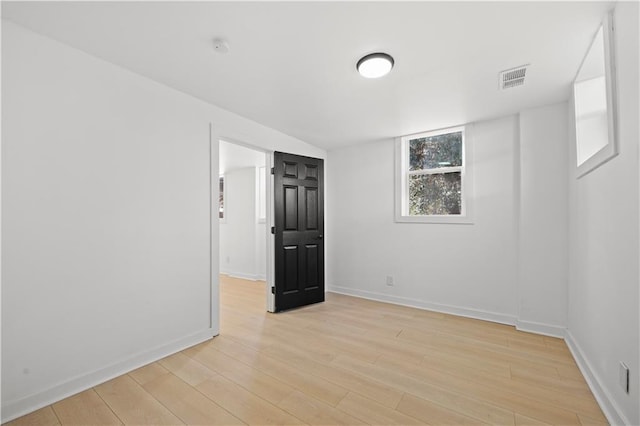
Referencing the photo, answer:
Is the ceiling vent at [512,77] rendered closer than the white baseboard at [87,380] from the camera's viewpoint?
No

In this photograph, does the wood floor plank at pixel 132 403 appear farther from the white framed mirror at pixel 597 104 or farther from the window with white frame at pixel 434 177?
the window with white frame at pixel 434 177

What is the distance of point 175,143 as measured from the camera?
251cm

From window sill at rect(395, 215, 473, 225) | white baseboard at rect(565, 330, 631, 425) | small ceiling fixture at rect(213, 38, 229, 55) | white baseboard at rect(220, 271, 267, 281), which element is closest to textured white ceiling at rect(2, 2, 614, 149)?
small ceiling fixture at rect(213, 38, 229, 55)

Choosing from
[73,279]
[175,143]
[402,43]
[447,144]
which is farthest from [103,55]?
[447,144]

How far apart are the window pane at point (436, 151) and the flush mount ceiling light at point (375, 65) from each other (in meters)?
1.90

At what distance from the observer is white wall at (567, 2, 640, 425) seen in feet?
4.57

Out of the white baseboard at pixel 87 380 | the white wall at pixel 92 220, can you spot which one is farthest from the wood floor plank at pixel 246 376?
the white wall at pixel 92 220

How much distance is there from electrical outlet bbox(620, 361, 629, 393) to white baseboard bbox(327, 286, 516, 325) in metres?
1.70

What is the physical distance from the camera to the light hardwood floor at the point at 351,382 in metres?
1.68

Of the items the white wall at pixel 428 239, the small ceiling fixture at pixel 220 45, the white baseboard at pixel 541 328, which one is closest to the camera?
the small ceiling fixture at pixel 220 45

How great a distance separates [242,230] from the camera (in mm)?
5953

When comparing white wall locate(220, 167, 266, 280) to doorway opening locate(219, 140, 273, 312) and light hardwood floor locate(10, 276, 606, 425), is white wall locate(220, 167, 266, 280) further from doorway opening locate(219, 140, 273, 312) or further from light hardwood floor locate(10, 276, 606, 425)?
light hardwood floor locate(10, 276, 606, 425)

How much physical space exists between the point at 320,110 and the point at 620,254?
8.44ft

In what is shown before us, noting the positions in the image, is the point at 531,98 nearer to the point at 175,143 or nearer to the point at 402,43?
the point at 402,43
